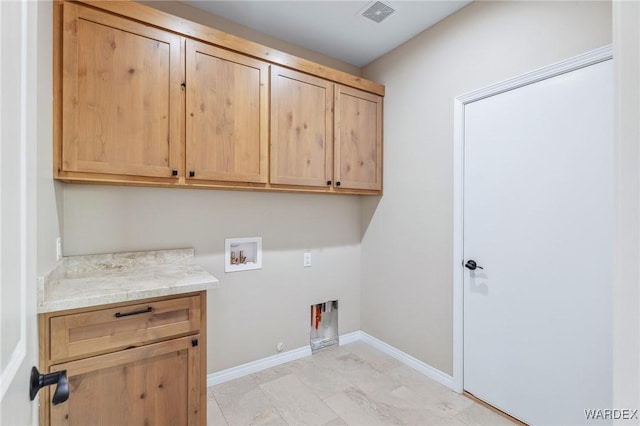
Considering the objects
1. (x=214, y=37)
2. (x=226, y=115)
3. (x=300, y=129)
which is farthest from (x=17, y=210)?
(x=300, y=129)

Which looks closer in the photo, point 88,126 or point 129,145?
point 88,126

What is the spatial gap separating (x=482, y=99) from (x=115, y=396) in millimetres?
2680

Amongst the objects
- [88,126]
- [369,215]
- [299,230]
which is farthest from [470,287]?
[88,126]

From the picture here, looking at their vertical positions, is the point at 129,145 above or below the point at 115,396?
above

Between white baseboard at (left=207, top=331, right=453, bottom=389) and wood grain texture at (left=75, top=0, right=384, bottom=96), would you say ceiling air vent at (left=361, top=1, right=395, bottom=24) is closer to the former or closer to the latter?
wood grain texture at (left=75, top=0, right=384, bottom=96)

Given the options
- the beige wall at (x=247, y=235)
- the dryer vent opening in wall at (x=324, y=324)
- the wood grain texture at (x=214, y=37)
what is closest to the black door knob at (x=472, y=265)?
the beige wall at (x=247, y=235)

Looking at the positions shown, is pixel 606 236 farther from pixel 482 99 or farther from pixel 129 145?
pixel 129 145

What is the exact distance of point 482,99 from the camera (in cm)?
208

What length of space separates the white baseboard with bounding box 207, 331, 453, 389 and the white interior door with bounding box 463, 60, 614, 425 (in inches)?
10.2

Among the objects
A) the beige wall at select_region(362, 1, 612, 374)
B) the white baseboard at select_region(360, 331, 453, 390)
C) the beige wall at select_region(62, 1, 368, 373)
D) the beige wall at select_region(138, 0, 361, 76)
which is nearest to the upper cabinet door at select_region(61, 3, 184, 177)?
the beige wall at select_region(62, 1, 368, 373)

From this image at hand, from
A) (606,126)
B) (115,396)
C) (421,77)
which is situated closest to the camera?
(115,396)

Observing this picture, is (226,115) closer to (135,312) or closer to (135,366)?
(135,312)

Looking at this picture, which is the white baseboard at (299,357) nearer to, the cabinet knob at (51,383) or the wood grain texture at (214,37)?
the cabinet knob at (51,383)

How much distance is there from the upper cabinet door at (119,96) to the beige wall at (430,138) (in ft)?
5.81
